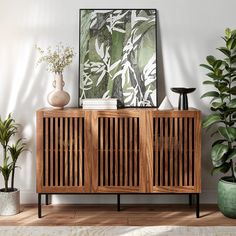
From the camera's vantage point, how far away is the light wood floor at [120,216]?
306 cm

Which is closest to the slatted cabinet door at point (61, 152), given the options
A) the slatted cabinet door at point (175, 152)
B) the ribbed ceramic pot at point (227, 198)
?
the slatted cabinet door at point (175, 152)

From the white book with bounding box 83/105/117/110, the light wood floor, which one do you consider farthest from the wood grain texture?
the light wood floor

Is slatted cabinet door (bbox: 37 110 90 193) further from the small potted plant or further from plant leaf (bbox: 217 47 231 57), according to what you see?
plant leaf (bbox: 217 47 231 57)

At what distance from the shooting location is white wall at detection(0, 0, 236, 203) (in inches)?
136

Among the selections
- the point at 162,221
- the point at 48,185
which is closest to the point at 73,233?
the point at 48,185

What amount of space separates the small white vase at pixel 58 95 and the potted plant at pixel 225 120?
1089mm

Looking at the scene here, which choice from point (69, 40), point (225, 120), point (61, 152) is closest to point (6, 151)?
point (61, 152)

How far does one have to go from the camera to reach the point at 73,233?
111 inches

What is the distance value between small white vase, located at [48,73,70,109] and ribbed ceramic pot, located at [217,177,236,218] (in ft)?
4.51

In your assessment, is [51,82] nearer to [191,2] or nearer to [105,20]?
[105,20]

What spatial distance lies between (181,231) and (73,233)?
0.74 meters

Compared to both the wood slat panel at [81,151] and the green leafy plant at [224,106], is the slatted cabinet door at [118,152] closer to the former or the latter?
the wood slat panel at [81,151]

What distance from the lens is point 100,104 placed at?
10.6ft

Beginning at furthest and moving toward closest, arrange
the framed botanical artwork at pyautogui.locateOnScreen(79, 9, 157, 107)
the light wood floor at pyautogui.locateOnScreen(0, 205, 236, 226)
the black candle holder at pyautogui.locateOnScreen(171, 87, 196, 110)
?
the framed botanical artwork at pyautogui.locateOnScreen(79, 9, 157, 107) → the black candle holder at pyautogui.locateOnScreen(171, 87, 196, 110) → the light wood floor at pyautogui.locateOnScreen(0, 205, 236, 226)
